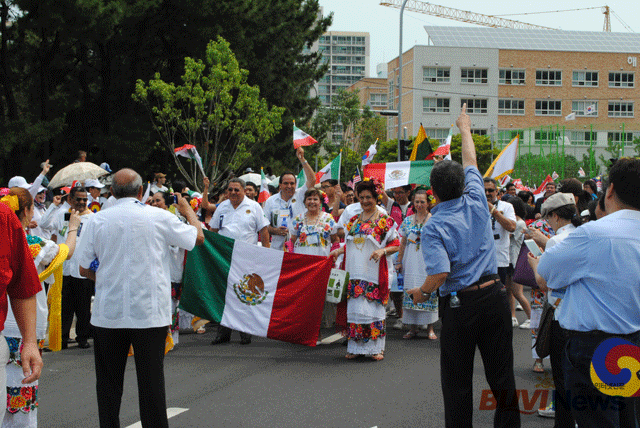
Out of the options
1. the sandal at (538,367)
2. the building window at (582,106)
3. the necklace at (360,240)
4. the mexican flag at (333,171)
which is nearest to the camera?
the sandal at (538,367)

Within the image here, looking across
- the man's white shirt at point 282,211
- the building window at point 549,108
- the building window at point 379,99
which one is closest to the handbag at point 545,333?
the man's white shirt at point 282,211

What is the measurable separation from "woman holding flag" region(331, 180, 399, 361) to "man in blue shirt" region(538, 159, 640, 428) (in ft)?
14.5

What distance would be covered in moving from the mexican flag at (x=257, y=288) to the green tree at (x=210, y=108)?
15735mm

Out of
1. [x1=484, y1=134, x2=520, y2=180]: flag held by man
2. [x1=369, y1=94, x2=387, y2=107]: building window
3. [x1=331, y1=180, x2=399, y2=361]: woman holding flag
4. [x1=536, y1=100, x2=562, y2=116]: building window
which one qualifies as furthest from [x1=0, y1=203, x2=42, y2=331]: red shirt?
[x1=369, y1=94, x2=387, y2=107]: building window

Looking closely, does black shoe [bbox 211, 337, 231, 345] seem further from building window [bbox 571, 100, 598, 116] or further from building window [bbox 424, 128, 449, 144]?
building window [bbox 571, 100, 598, 116]

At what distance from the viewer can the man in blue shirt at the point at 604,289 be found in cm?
328

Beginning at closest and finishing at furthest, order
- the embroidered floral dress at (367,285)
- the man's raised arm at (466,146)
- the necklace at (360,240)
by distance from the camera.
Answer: the man's raised arm at (466,146) → the embroidered floral dress at (367,285) → the necklace at (360,240)

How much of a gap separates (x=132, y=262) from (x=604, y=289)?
2.96m

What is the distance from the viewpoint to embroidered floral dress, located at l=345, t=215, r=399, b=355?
784cm

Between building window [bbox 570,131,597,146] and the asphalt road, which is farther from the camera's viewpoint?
building window [bbox 570,131,597,146]

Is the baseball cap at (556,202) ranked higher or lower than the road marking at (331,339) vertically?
higher

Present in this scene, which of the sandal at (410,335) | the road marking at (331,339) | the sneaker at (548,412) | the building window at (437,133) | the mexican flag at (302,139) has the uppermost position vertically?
the building window at (437,133)

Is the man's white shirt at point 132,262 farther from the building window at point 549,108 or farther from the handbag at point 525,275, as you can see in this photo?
the building window at point 549,108

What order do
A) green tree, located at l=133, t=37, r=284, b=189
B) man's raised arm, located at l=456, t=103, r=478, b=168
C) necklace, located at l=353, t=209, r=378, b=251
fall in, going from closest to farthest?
man's raised arm, located at l=456, t=103, r=478, b=168 < necklace, located at l=353, t=209, r=378, b=251 < green tree, located at l=133, t=37, r=284, b=189
